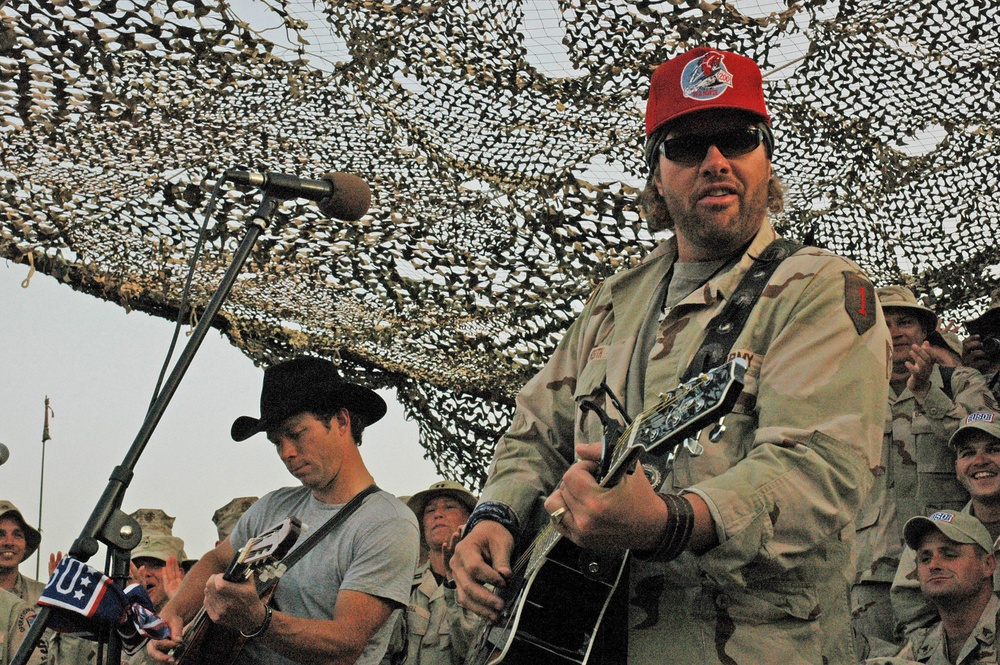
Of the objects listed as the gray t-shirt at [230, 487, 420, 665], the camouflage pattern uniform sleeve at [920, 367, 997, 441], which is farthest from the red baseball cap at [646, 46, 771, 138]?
the camouflage pattern uniform sleeve at [920, 367, 997, 441]

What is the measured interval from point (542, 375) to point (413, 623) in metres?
3.40

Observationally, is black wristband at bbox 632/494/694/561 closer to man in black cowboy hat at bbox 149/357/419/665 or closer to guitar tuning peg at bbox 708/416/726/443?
guitar tuning peg at bbox 708/416/726/443

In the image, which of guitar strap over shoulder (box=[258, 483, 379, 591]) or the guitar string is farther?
guitar strap over shoulder (box=[258, 483, 379, 591])

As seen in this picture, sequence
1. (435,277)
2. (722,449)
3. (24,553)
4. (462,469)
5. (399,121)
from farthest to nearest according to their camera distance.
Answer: (24,553)
(462,469)
(435,277)
(399,121)
(722,449)

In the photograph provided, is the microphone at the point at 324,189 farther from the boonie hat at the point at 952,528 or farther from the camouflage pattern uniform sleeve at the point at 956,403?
the camouflage pattern uniform sleeve at the point at 956,403

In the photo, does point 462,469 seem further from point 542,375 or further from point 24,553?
point 542,375

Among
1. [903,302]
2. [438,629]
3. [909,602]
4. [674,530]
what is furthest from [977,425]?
[674,530]

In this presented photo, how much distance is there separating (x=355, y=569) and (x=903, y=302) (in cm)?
314

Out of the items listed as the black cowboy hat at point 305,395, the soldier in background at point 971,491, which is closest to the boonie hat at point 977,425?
the soldier in background at point 971,491

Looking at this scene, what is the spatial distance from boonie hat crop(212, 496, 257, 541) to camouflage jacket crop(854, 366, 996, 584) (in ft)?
13.8

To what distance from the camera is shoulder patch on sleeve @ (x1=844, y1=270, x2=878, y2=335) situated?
2305mm

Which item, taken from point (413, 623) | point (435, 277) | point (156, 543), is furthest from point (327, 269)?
point (156, 543)

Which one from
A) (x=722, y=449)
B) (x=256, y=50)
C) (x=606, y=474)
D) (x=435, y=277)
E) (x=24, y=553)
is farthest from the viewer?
(x=24, y=553)

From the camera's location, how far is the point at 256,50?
4.92 m
